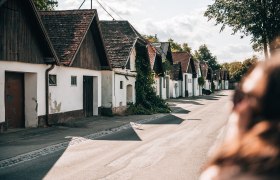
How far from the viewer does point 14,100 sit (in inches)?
680

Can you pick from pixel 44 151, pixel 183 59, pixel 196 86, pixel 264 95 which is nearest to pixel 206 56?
pixel 196 86

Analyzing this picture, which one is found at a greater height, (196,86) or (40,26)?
(40,26)

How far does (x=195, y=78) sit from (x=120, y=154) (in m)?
63.2

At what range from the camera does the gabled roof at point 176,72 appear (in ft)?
188

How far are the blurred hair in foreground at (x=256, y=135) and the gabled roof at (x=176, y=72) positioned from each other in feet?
181

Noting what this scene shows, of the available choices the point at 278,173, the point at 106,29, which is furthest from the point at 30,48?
the point at 278,173

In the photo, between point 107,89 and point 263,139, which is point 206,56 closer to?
point 107,89

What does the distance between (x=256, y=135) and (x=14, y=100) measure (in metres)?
17.1

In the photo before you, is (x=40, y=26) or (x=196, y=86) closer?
(x=40, y=26)

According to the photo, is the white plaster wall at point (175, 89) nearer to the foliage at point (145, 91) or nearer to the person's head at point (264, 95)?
the foliage at point (145, 91)

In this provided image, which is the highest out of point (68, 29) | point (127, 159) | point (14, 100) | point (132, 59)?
point (68, 29)

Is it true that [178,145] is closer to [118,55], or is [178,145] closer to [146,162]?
[146,162]

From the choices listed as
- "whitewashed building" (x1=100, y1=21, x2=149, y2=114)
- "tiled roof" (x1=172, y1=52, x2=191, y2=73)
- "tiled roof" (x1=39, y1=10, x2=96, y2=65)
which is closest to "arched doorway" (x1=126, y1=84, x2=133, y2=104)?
"whitewashed building" (x1=100, y1=21, x2=149, y2=114)

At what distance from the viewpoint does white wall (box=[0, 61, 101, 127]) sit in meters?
16.1
